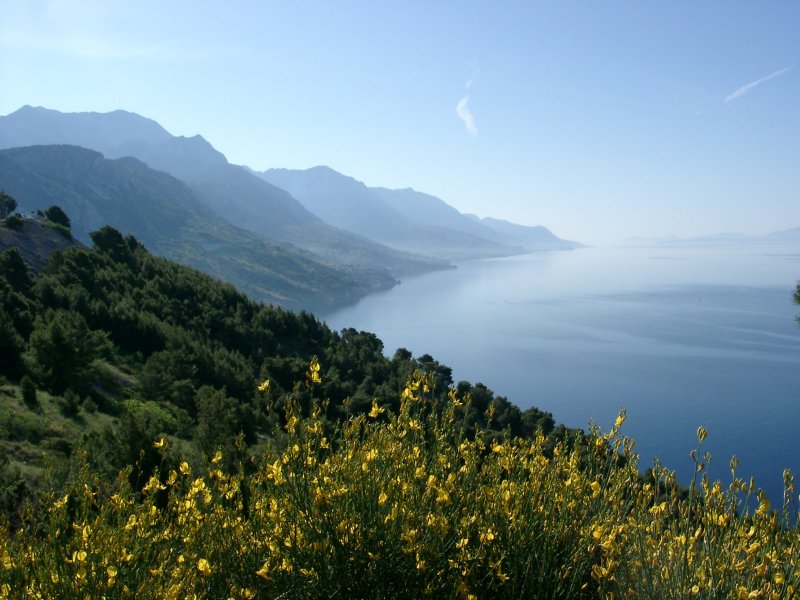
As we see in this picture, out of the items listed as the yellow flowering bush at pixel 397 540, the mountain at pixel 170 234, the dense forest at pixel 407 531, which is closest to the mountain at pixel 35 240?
the dense forest at pixel 407 531

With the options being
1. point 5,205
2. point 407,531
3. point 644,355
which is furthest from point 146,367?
point 644,355

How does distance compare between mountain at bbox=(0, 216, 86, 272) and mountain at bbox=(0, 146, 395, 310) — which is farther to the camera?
mountain at bbox=(0, 146, 395, 310)

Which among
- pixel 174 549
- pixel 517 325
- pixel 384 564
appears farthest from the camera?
pixel 517 325

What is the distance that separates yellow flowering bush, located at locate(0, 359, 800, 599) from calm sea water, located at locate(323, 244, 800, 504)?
29434 mm

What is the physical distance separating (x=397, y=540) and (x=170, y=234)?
200 m

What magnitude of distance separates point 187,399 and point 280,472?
19573 millimetres

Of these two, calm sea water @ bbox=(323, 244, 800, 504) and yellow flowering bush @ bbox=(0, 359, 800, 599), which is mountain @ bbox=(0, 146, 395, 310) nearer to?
calm sea water @ bbox=(323, 244, 800, 504)

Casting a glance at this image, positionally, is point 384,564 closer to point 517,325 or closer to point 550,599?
point 550,599

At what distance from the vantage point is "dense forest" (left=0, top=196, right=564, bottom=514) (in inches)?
468

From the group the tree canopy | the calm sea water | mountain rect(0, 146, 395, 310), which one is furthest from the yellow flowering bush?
mountain rect(0, 146, 395, 310)

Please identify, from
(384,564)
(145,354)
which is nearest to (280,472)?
(384,564)

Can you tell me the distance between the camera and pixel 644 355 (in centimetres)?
7100

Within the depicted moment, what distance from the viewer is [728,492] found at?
11.8 feet

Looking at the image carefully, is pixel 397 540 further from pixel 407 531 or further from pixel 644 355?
pixel 644 355
